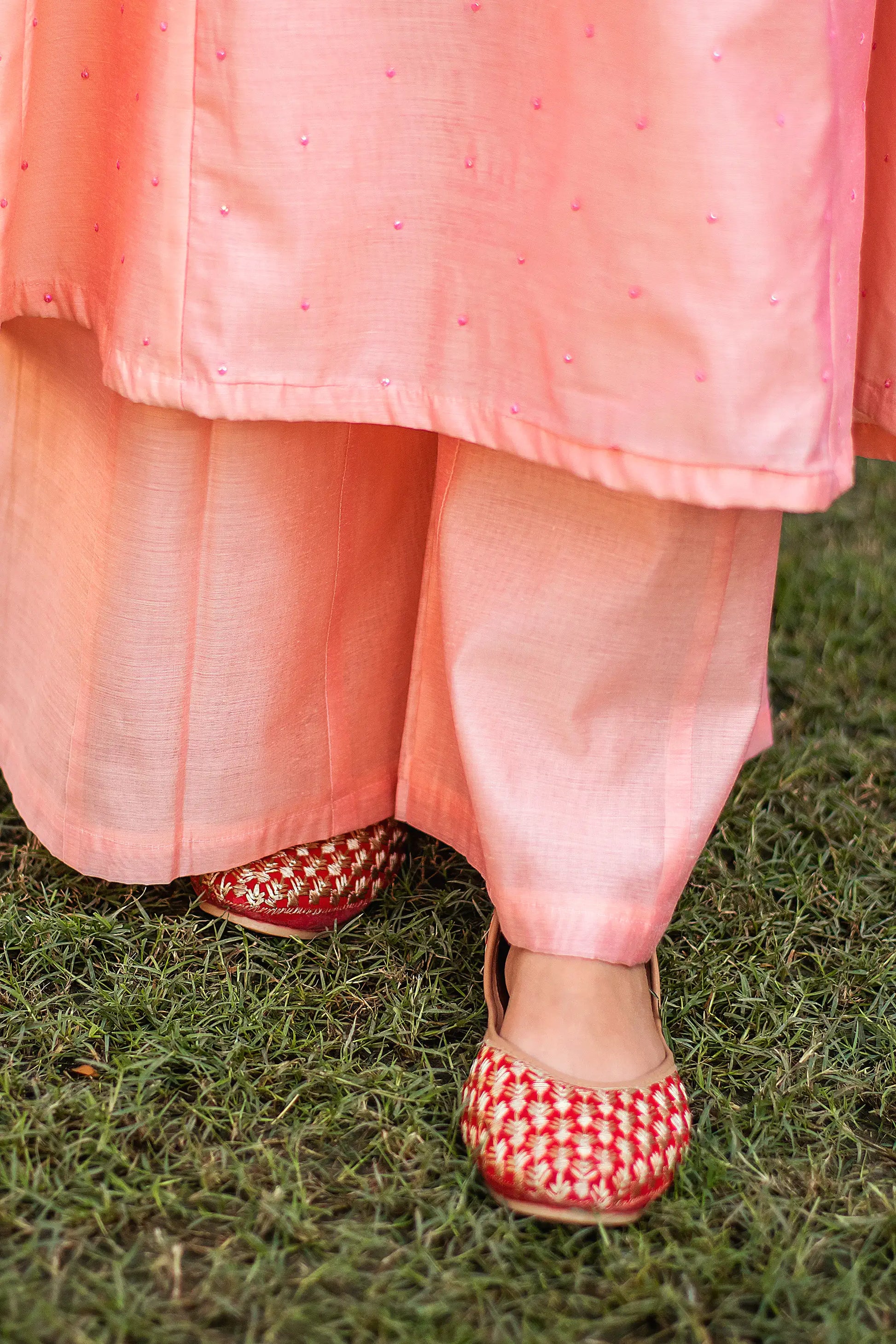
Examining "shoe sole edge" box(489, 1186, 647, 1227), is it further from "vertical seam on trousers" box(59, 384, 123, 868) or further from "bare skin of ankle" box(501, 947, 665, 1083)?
"vertical seam on trousers" box(59, 384, 123, 868)

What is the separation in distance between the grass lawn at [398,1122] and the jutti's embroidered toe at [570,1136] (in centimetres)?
2

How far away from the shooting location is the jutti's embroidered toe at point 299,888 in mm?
1107

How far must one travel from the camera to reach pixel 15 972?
3.46 ft

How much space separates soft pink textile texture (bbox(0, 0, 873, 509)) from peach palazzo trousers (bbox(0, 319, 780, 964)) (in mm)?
96

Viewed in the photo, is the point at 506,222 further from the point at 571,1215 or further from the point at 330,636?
the point at 571,1215

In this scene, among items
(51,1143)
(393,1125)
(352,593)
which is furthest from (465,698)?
(51,1143)

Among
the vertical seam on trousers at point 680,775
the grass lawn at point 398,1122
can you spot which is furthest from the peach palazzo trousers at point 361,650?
the grass lawn at point 398,1122

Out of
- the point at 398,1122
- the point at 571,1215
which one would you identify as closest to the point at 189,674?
the point at 398,1122

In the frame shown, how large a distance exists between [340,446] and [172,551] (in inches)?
5.9

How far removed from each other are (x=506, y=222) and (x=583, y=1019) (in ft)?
1.73

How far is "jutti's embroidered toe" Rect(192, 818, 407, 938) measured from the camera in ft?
3.63

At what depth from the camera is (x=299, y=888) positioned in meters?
1.11

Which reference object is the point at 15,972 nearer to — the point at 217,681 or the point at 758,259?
the point at 217,681

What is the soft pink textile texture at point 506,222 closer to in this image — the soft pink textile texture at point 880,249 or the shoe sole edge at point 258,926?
the soft pink textile texture at point 880,249
